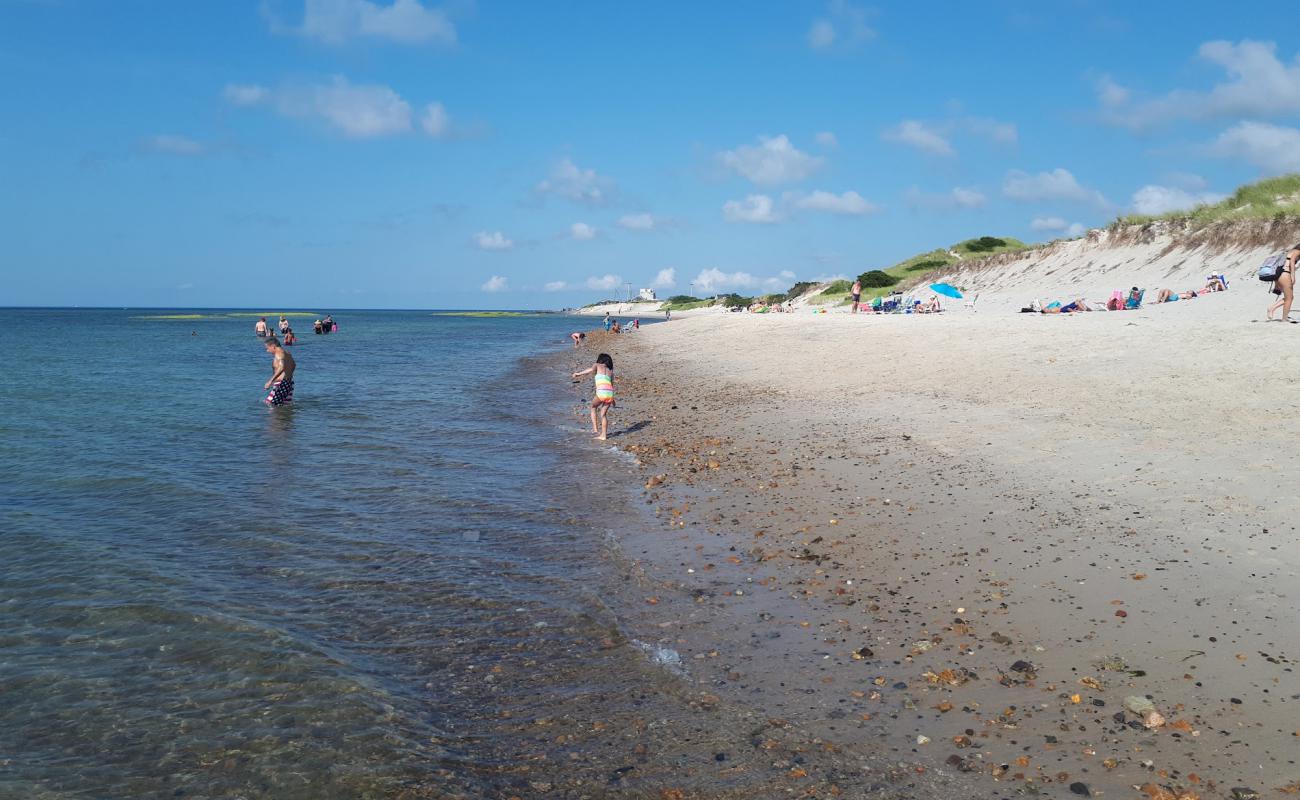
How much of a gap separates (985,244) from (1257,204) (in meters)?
29.9

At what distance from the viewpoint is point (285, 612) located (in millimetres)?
7484

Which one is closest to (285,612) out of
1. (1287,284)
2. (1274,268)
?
(1287,284)

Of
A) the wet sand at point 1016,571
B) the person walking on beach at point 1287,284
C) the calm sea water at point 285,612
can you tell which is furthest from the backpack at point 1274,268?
the calm sea water at point 285,612

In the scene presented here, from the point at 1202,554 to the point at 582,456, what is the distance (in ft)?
34.6

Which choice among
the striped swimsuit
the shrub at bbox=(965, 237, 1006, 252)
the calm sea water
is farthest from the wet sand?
the shrub at bbox=(965, 237, 1006, 252)

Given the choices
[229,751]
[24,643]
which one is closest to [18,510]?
[24,643]

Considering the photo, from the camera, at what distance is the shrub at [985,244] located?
64.5 m

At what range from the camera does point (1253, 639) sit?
18.9 feet

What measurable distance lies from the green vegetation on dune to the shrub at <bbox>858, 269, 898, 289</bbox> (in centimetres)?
2767

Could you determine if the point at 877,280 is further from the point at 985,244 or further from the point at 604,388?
the point at 604,388

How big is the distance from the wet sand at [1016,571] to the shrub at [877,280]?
51537 millimetres

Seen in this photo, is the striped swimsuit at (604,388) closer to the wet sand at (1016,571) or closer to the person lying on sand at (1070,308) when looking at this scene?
the wet sand at (1016,571)

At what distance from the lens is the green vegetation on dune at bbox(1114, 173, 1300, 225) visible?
3369 centimetres

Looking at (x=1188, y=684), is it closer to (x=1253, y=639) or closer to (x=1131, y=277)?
(x=1253, y=639)
